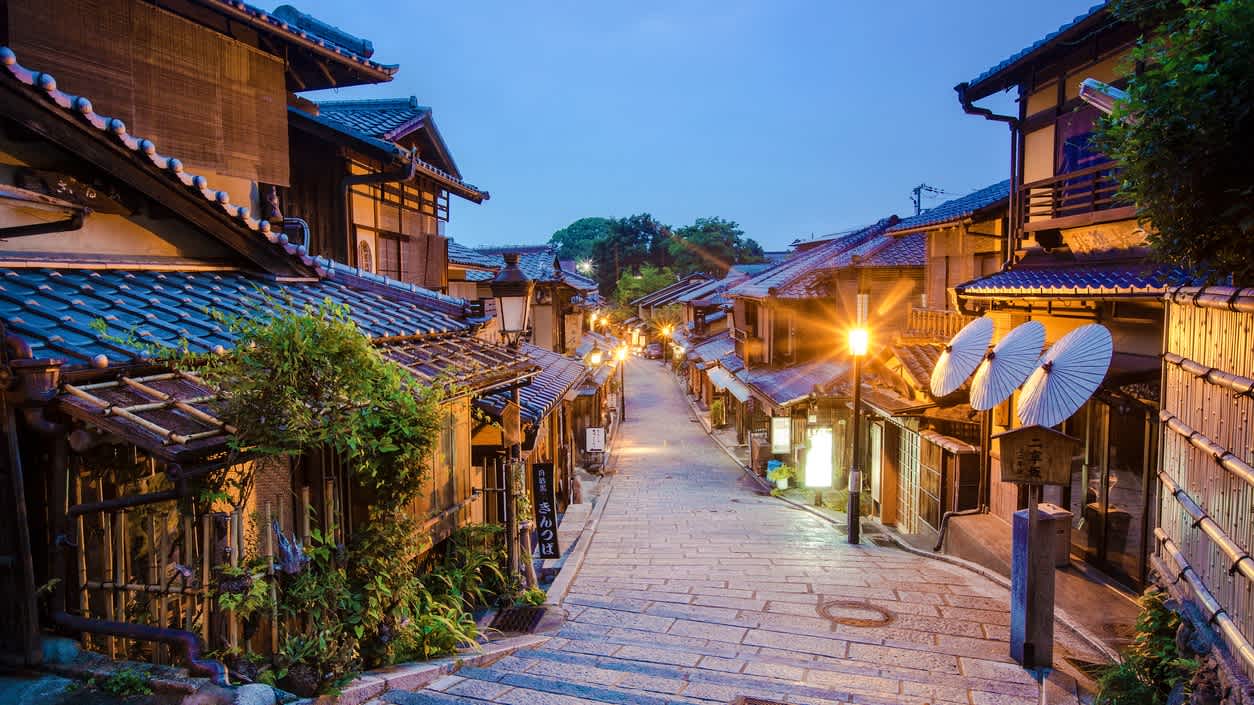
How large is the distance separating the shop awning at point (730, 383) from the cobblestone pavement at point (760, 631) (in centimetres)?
1261

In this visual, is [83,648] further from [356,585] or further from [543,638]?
[543,638]

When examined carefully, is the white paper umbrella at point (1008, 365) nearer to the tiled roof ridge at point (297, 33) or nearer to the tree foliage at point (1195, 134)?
the tree foliage at point (1195, 134)

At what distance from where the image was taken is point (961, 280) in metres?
20.7

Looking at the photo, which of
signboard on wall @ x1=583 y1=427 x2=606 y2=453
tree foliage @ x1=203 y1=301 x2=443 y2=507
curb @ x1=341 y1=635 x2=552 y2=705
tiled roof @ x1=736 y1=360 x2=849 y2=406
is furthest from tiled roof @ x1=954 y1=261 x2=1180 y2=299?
signboard on wall @ x1=583 y1=427 x2=606 y2=453

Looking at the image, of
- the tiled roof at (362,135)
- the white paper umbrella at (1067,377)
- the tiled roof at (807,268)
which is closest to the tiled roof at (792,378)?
the tiled roof at (807,268)

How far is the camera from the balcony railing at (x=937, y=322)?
56.4 ft

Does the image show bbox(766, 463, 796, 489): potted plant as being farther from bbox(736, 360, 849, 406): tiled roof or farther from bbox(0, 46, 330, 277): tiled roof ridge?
bbox(0, 46, 330, 277): tiled roof ridge

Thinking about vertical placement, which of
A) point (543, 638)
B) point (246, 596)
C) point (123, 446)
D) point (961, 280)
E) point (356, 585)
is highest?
point (961, 280)

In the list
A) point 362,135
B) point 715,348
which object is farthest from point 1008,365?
point 715,348

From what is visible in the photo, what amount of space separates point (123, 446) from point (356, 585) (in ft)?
7.00

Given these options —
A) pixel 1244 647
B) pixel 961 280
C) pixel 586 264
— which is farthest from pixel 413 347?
pixel 586 264

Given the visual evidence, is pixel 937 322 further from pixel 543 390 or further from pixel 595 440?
pixel 595 440

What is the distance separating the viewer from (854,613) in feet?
33.6

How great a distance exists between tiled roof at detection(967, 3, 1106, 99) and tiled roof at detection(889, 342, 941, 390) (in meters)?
5.91
